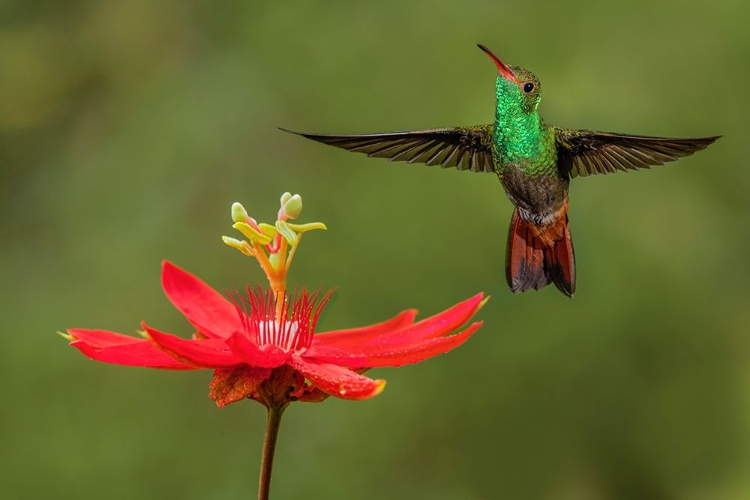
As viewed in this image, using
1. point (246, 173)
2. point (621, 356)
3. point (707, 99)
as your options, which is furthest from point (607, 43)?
point (246, 173)

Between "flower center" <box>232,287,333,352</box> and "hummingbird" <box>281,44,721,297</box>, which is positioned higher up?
"hummingbird" <box>281,44,721,297</box>

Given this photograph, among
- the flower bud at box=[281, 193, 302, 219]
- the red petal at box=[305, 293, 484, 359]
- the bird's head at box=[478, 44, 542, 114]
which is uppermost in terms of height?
the bird's head at box=[478, 44, 542, 114]

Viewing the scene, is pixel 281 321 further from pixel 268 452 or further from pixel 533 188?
pixel 533 188

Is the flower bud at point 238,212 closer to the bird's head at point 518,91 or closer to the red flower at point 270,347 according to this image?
the red flower at point 270,347

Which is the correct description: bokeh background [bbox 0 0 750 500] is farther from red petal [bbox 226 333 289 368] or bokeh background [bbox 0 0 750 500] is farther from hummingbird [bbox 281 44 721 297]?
red petal [bbox 226 333 289 368]

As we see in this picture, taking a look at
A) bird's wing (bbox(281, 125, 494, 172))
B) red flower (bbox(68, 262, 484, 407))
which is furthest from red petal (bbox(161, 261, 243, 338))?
bird's wing (bbox(281, 125, 494, 172))

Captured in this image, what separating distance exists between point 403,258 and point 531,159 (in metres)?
1.76

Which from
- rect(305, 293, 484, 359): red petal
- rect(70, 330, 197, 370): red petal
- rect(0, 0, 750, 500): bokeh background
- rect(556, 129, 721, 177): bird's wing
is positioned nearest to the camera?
rect(70, 330, 197, 370): red petal

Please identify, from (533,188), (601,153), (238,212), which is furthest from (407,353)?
(601,153)

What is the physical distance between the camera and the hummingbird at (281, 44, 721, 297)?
4.69 feet

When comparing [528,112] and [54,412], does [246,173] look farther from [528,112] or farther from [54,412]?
[528,112]

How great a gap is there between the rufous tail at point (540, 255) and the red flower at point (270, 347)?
0.26 meters

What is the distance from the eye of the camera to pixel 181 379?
3285mm

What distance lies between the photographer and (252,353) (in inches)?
41.3
